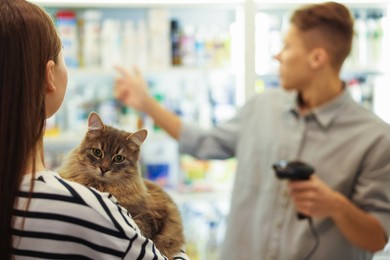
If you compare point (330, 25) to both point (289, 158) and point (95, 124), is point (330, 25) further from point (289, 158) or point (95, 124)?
point (95, 124)

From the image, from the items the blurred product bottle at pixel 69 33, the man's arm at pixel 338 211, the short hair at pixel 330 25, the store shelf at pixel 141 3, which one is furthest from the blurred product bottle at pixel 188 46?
the man's arm at pixel 338 211

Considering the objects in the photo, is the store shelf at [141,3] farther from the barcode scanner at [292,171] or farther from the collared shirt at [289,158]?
the barcode scanner at [292,171]

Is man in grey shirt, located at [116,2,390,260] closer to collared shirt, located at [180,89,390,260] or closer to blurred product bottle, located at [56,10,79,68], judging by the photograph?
collared shirt, located at [180,89,390,260]

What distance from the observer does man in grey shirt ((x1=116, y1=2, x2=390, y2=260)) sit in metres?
1.50

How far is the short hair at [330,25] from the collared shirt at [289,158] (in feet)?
0.50

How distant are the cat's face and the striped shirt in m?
0.10

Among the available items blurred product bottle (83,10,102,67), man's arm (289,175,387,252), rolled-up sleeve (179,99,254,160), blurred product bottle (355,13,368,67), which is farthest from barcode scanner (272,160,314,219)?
blurred product bottle (355,13,368,67)

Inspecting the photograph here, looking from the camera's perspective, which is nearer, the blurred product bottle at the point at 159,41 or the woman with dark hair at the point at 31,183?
the woman with dark hair at the point at 31,183

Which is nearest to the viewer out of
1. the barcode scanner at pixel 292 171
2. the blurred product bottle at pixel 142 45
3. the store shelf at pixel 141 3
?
the barcode scanner at pixel 292 171

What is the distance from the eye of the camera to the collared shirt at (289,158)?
1.52 m

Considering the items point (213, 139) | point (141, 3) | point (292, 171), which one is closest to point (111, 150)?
point (292, 171)

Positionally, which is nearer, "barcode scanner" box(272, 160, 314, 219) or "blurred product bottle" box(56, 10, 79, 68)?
"barcode scanner" box(272, 160, 314, 219)

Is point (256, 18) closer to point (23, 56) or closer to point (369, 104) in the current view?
point (369, 104)

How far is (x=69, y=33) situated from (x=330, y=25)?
1.41 meters
